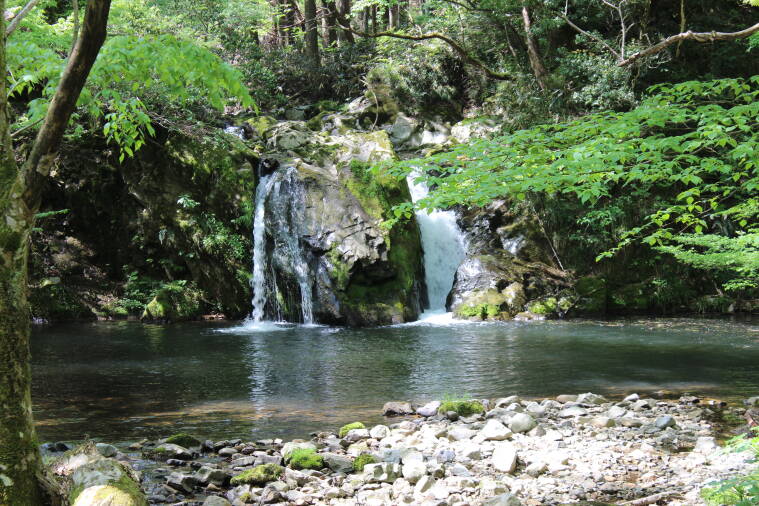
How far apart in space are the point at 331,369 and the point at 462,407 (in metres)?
3.31

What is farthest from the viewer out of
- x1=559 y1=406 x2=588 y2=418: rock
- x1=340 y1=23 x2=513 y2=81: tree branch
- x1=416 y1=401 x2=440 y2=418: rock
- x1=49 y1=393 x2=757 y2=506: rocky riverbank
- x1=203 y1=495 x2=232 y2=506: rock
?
x1=340 y1=23 x2=513 y2=81: tree branch

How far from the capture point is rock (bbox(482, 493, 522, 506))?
3599 millimetres

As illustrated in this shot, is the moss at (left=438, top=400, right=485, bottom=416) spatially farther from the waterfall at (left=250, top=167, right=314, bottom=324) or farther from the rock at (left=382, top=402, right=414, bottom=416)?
the waterfall at (left=250, top=167, right=314, bottom=324)

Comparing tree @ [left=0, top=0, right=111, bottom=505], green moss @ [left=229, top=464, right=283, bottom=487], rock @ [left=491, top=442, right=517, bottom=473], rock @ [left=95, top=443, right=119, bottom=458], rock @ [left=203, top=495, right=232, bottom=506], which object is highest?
tree @ [left=0, top=0, right=111, bottom=505]

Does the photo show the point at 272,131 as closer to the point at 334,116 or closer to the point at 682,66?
the point at 334,116

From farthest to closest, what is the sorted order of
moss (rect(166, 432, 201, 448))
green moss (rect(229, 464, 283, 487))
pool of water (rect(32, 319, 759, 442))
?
pool of water (rect(32, 319, 759, 442)) → moss (rect(166, 432, 201, 448)) → green moss (rect(229, 464, 283, 487))

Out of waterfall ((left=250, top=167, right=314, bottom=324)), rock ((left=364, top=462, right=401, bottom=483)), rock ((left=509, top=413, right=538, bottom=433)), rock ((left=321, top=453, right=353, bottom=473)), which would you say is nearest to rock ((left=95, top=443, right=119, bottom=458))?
rock ((left=321, top=453, right=353, bottom=473))

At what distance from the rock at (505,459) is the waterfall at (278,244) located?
9.82 m

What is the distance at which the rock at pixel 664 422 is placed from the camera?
5410 millimetres

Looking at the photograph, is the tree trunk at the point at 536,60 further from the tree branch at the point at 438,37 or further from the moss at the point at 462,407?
the moss at the point at 462,407

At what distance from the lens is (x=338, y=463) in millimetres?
4613

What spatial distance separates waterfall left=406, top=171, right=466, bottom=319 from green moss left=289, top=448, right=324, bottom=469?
10629 mm

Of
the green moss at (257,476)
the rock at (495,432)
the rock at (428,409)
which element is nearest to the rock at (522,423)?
the rock at (495,432)

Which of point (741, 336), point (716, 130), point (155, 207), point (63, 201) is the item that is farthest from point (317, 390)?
point (63, 201)
